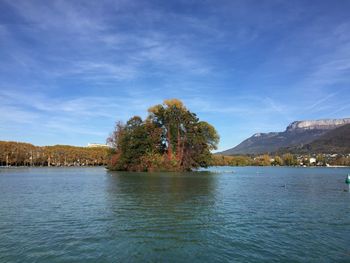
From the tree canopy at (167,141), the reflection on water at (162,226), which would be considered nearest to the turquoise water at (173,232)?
the reflection on water at (162,226)

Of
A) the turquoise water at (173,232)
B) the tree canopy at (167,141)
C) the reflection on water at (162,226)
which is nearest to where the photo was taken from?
the turquoise water at (173,232)

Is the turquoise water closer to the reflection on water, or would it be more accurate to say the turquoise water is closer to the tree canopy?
the reflection on water

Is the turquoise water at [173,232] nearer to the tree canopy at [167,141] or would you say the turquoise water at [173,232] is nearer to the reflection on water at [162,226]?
the reflection on water at [162,226]

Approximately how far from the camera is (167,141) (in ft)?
391

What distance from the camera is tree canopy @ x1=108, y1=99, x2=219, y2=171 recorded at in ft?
382

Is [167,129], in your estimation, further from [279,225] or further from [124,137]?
[279,225]

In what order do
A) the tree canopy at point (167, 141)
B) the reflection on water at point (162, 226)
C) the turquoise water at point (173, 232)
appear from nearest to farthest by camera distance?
the turquoise water at point (173, 232) → the reflection on water at point (162, 226) → the tree canopy at point (167, 141)

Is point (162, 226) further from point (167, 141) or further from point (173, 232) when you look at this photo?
point (167, 141)

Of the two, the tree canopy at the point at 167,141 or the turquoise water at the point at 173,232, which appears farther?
the tree canopy at the point at 167,141

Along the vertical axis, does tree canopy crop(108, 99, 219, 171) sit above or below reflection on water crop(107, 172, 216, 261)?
above

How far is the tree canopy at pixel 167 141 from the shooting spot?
4582 inches

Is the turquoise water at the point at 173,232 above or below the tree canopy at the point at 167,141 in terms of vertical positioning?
below

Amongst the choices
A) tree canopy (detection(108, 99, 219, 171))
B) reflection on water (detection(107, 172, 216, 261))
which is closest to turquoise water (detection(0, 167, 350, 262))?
reflection on water (detection(107, 172, 216, 261))

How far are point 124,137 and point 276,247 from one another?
107m
